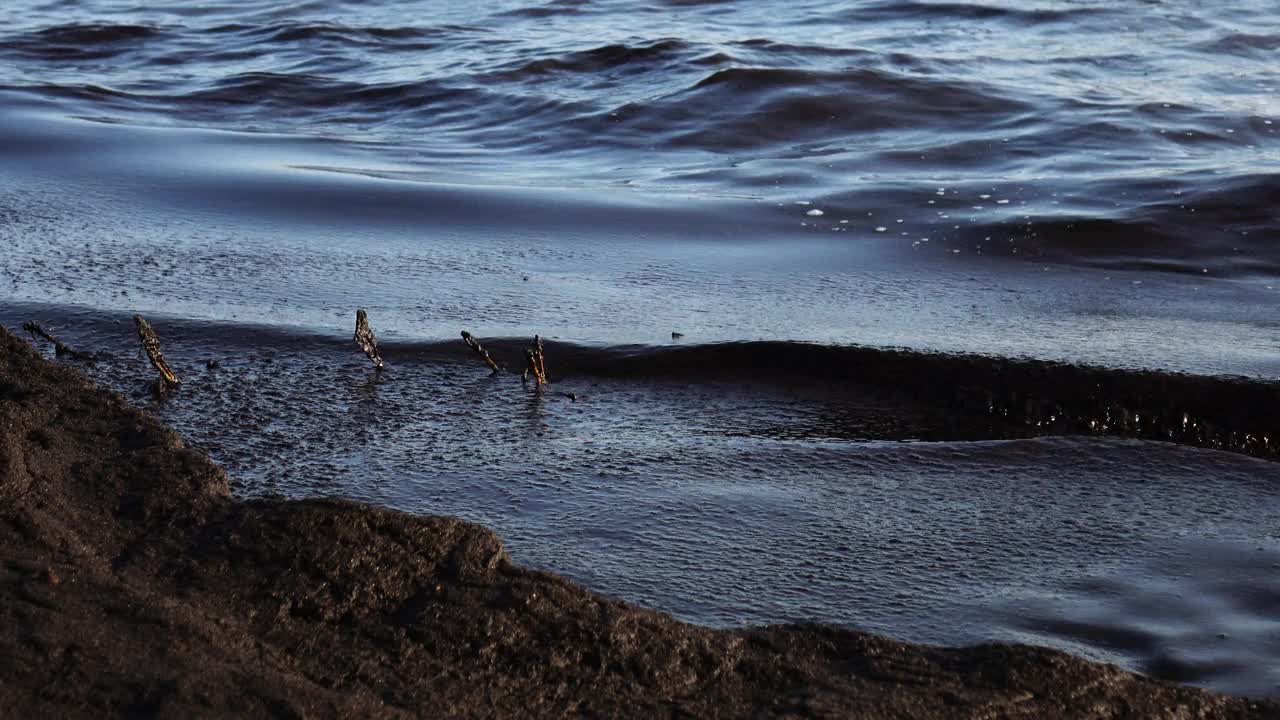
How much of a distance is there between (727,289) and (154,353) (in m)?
2.21

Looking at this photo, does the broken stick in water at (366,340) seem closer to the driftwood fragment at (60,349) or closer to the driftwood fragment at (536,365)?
the driftwood fragment at (536,365)

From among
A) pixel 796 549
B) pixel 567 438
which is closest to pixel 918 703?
pixel 796 549

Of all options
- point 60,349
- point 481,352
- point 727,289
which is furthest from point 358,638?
point 727,289

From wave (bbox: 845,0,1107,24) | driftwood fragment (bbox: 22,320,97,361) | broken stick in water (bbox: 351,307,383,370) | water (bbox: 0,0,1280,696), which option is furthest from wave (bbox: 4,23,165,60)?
broken stick in water (bbox: 351,307,383,370)

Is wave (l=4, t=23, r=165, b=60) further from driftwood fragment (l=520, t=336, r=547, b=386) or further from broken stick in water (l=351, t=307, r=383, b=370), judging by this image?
driftwood fragment (l=520, t=336, r=547, b=386)

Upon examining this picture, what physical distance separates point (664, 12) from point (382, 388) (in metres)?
11.0

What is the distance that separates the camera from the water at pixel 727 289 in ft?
9.49

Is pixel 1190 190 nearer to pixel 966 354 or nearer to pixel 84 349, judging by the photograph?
pixel 966 354

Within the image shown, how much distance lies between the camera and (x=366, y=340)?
3.94 metres

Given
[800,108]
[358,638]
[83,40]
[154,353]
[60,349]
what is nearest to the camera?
[358,638]

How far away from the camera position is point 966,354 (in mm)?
4234

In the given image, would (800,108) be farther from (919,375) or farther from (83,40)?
(83,40)

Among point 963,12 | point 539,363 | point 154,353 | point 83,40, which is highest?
point 963,12

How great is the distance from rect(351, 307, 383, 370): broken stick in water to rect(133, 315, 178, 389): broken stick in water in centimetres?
51
